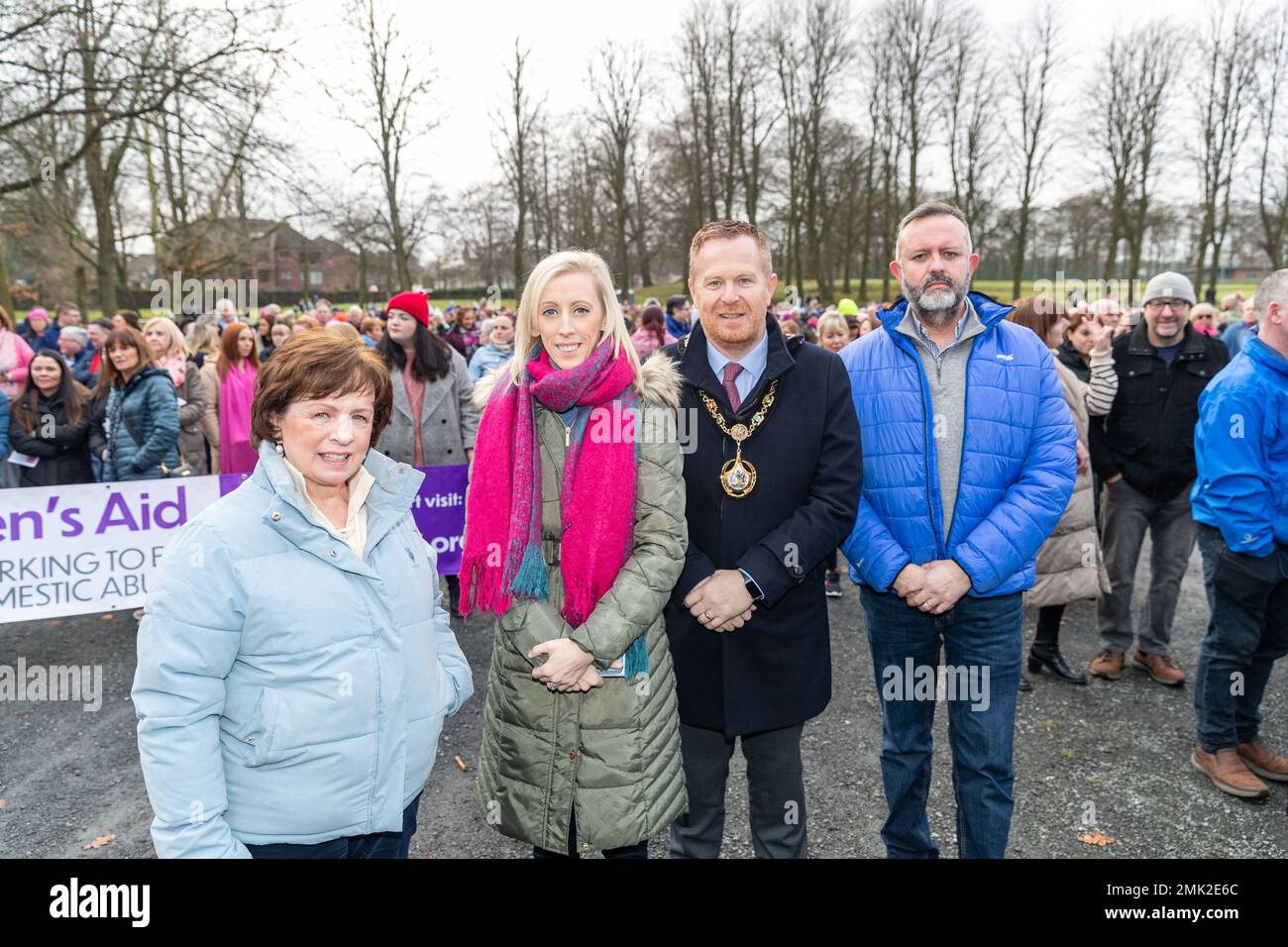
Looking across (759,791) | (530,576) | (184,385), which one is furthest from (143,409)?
(759,791)

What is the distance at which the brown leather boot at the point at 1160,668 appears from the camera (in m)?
5.12

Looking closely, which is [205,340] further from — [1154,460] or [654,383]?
[1154,460]

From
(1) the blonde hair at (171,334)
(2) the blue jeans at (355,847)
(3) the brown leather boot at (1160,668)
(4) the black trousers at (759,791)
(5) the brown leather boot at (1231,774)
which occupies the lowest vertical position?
(5) the brown leather boot at (1231,774)

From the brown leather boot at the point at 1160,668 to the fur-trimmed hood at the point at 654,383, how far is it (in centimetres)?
431

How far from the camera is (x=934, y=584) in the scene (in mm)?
2844

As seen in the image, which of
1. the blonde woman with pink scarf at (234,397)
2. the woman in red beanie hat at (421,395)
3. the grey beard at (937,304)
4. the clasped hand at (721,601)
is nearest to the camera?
the clasped hand at (721,601)

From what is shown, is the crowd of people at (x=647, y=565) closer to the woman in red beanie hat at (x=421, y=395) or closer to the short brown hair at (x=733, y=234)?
the short brown hair at (x=733, y=234)

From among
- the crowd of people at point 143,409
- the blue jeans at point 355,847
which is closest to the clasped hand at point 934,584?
the blue jeans at point 355,847

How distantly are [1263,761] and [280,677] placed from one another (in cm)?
462

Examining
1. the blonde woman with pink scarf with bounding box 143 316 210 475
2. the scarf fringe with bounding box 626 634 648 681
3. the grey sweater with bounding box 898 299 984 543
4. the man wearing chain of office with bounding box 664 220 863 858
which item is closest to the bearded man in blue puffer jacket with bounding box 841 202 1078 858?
the grey sweater with bounding box 898 299 984 543

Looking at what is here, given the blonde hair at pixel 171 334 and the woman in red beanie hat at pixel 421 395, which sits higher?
the blonde hair at pixel 171 334

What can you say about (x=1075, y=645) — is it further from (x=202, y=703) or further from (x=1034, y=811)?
(x=202, y=703)

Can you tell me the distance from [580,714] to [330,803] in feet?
2.46

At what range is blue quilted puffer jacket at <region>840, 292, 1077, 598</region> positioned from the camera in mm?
2920
